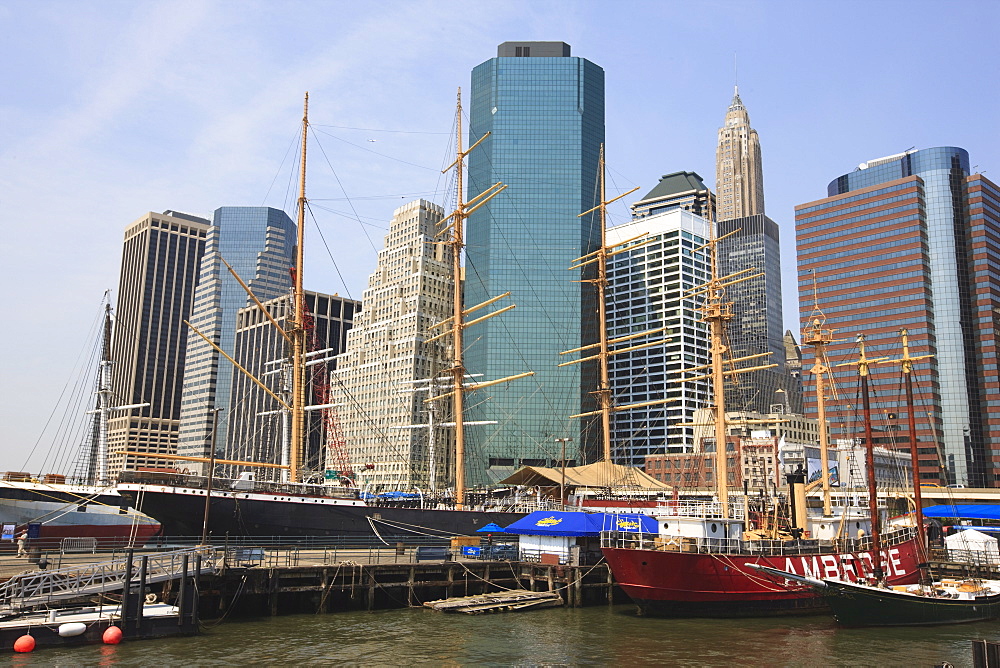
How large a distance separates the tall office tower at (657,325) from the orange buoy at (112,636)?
13439cm

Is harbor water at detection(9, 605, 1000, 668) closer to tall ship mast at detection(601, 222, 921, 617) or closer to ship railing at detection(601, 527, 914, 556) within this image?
tall ship mast at detection(601, 222, 921, 617)

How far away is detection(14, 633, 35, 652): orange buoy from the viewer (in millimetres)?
26203

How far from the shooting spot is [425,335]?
16238cm

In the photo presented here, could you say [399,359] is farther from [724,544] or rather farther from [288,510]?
[724,544]

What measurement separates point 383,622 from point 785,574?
55.0 feet

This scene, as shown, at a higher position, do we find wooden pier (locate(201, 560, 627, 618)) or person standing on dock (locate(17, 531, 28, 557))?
person standing on dock (locate(17, 531, 28, 557))

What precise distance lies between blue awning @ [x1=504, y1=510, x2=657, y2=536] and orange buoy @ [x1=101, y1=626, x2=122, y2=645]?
21.4 metres

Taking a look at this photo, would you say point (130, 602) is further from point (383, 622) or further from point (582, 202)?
point (582, 202)

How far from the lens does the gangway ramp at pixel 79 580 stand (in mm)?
28781

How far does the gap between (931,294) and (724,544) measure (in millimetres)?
128138

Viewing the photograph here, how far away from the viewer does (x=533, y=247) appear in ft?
499

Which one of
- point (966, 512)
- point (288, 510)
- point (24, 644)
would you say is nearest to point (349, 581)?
point (288, 510)

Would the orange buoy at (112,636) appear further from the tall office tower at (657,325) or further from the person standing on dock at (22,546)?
the tall office tower at (657,325)

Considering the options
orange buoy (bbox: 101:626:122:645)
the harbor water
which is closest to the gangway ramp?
orange buoy (bbox: 101:626:122:645)
